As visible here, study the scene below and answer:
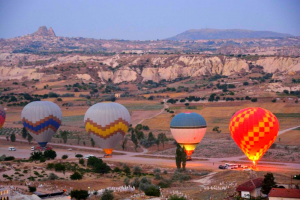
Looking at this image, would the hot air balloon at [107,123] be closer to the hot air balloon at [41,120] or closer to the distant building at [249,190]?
the hot air balloon at [41,120]

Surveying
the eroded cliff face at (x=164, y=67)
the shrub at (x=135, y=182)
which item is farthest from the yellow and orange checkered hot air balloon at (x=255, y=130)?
the eroded cliff face at (x=164, y=67)

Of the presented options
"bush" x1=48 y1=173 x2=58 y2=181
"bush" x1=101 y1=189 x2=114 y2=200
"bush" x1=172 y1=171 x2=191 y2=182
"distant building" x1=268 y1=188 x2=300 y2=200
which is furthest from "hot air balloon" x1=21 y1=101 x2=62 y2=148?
"distant building" x1=268 y1=188 x2=300 y2=200

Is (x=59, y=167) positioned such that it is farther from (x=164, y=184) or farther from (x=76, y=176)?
(x=164, y=184)

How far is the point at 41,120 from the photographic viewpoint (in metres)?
50.5

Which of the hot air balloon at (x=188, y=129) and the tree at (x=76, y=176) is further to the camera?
the hot air balloon at (x=188, y=129)

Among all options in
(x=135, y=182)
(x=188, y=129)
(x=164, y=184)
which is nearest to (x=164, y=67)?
Answer: (x=188, y=129)

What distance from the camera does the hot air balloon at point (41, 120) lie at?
50.5m

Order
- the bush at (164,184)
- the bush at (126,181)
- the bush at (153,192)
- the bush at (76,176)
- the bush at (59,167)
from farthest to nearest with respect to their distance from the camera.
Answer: the bush at (59,167) → the bush at (76,176) → the bush at (164,184) → the bush at (126,181) → the bush at (153,192)

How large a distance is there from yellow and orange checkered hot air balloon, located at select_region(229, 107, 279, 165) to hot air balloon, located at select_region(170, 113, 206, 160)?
6.27m

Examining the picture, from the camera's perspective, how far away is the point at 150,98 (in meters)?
92.7

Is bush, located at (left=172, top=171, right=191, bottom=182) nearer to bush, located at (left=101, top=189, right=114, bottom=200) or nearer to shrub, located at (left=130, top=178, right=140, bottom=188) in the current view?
shrub, located at (left=130, top=178, right=140, bottom=188)

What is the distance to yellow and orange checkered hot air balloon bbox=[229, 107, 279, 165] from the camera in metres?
38.1

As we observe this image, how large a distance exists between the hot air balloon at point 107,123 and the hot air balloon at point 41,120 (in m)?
5.44

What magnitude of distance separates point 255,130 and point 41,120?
71.5ft
